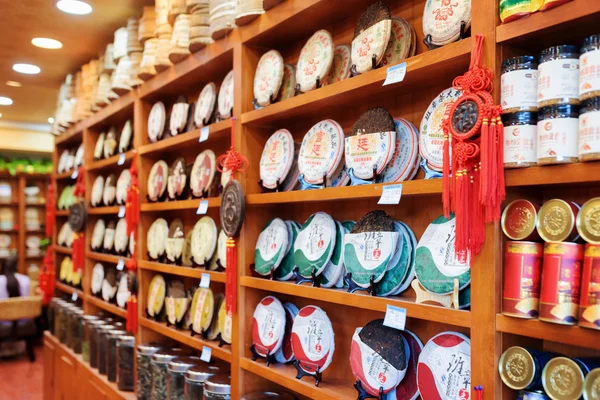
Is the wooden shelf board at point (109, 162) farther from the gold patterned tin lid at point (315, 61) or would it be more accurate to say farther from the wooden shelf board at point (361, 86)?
the gold patterned tin lid at point (315, 61)

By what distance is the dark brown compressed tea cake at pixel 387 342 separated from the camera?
5.32 ft

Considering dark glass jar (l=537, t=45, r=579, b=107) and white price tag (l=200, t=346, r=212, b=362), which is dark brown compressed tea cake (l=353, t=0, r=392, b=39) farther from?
white price tag (l=200, t=346, r=212, b=362)

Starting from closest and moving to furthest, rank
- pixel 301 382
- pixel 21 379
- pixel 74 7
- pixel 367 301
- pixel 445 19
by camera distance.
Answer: pixel 445 19, pixel 367 301, pixel 301 382, pixel 74 7, pixel 21 379

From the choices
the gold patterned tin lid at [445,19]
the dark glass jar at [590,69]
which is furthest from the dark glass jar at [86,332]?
the dark glass jar at [590,69]

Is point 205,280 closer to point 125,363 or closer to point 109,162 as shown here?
point 125,363

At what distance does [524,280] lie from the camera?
1.20 meters

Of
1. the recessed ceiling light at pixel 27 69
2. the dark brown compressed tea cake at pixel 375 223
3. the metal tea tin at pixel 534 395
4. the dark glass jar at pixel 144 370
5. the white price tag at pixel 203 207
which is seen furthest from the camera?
the recessed ceiling light at pixel 27 69

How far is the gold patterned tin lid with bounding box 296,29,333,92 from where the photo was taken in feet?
6.30

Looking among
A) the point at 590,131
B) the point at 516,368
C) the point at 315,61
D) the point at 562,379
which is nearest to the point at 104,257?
the point at 315,61

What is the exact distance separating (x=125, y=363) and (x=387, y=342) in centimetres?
208

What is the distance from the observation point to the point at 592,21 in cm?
115

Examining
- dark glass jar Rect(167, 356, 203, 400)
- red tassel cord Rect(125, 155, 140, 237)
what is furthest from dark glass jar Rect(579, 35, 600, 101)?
red tassel cord Rect(125, 155, 140, 237)

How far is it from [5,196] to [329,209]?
716 centimetres

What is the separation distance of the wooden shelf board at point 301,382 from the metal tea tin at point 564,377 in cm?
73
